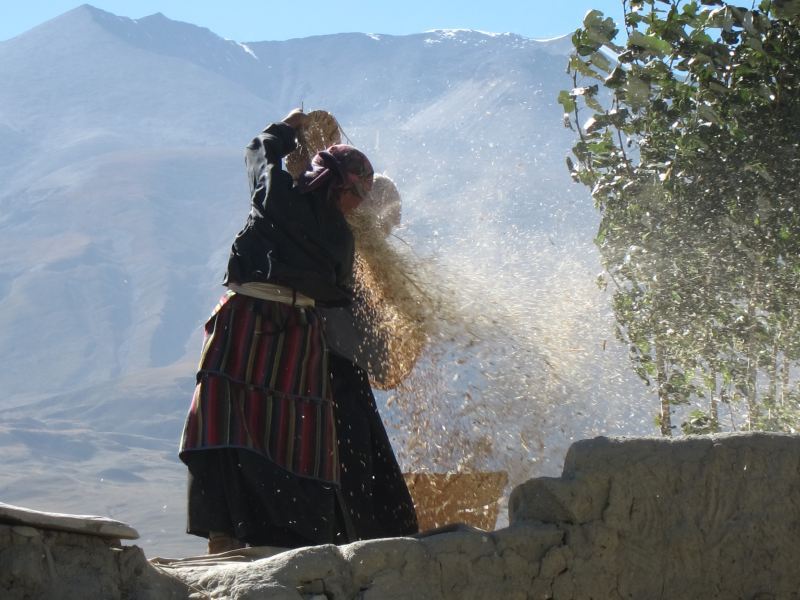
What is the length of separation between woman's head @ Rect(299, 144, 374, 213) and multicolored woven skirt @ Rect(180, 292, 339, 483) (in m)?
0.40

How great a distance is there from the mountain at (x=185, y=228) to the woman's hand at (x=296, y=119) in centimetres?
59

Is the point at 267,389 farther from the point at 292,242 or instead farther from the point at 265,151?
the point at 265,151

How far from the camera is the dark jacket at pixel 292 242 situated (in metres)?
4.18

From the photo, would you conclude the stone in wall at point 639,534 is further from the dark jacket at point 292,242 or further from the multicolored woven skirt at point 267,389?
the dark jacket at point 292,242

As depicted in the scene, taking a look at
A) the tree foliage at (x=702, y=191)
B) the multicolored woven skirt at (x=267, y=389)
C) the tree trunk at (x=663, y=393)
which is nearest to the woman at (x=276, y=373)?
the multicolored woven skirt at (x=267, y=389)

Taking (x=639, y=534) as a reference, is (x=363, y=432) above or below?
above

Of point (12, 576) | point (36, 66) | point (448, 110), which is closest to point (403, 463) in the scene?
point (12, 576)

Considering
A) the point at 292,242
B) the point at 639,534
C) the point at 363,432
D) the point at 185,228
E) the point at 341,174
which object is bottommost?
the point at 639,534

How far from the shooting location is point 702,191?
17.8 ft

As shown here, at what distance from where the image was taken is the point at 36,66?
16038 centimetres

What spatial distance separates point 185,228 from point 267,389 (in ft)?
403

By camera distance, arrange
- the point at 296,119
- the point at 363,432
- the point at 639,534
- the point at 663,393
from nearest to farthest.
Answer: the point at 639,534
the point at 363,432
the point at 296,119
the point at 663,393

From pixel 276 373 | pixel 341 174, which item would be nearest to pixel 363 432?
pixel 276 373

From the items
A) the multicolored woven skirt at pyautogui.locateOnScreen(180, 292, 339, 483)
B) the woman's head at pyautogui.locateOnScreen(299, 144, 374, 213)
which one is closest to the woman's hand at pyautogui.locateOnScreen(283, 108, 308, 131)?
the woman's head at pyautogui.locateOnScreen(299, 144, 374, 213)
